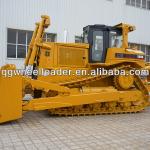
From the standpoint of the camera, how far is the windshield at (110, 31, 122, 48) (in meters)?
9.46

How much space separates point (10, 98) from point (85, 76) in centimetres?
279

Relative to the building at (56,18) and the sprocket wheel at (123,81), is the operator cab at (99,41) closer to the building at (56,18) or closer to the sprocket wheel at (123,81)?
the sprocket wheel at (123,81)

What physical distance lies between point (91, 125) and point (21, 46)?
8.79 metres

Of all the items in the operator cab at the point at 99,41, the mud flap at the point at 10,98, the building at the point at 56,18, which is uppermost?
the building at the point at 56,18

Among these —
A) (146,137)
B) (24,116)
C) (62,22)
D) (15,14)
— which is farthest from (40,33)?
(62,22)

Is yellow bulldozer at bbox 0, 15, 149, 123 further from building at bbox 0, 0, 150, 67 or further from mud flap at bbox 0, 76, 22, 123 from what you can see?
building at bbox 0, 0, 150, 67

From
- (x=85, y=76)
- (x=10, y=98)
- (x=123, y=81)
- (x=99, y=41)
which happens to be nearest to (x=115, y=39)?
(x=99, y=41)

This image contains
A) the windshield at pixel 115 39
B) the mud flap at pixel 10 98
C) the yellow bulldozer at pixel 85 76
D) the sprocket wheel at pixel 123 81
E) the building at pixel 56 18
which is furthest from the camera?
the building at pixel 56 18

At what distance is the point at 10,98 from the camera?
23.6 ft

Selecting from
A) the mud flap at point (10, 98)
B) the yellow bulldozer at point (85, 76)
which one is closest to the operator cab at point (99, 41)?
the yellow bulldozer at point (85, 76)

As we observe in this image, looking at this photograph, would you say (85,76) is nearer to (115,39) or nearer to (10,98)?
(115,39)

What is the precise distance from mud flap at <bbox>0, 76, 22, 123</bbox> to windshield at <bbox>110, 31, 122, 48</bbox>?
3.52m

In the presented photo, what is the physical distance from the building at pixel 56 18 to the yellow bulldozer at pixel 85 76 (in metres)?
5.62

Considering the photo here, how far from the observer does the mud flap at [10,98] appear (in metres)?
7.11
